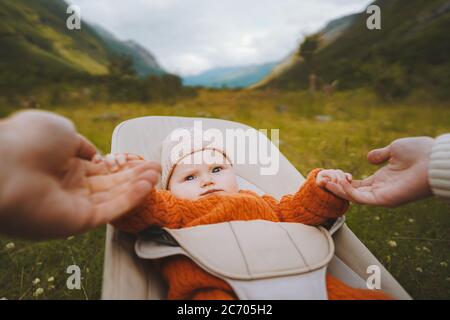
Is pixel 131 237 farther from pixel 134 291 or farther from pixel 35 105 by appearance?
pixel 35 105

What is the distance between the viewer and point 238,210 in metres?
1.44

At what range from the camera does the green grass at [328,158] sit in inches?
79.1

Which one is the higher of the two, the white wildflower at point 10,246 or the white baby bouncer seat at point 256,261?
the white baby bouncer seat at point 256,261

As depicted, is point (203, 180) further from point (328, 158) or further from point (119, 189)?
point (328, 158)

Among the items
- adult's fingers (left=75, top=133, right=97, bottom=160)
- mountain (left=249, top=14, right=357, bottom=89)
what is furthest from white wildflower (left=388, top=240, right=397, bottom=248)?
mountain (left=249, top=14, right=357, bottom=89)

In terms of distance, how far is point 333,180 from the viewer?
1406mm

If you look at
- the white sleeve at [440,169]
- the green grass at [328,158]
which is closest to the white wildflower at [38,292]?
the green grass at [328,158]

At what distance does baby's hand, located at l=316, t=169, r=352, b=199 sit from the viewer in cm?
137

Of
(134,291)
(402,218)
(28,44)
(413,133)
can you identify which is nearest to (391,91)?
(413,133)

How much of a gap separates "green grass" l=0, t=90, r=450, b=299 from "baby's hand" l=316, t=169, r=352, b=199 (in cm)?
90

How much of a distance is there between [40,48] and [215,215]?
55.5 feet

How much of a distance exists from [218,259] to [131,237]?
1.14 feet

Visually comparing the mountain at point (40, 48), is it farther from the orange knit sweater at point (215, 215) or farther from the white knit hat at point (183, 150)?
the orange knit sweater at point (215, 215)

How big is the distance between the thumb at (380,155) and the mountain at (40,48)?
9257mm
